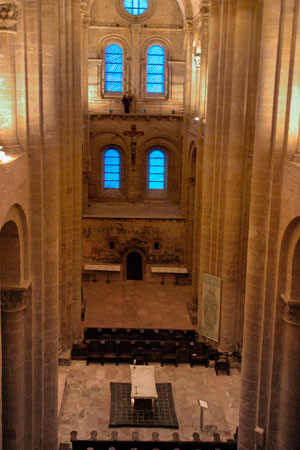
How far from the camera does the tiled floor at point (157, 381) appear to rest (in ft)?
51.6

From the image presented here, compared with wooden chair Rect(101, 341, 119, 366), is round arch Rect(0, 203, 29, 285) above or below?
above

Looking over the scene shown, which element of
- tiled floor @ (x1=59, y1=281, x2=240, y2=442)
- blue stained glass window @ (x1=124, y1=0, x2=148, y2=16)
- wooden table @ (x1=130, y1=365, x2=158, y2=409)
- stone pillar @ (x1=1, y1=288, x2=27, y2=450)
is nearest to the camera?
stone pillar @ (x1=1, y1=288, x2=27, y2=450)

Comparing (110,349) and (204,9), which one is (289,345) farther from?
(204,9)

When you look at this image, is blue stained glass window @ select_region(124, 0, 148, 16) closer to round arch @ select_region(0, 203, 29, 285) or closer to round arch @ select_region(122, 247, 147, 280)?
round arch @ select_region(122, 247, 147, 280)

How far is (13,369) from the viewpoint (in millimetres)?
12406

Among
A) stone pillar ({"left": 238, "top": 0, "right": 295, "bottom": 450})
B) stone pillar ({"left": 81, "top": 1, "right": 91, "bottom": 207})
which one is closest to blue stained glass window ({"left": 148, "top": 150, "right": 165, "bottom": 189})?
stone pillar ({"left": 81, "top": 1, "right": 91, "bottom": 207})

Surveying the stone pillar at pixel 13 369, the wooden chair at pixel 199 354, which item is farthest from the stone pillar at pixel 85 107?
the stone pillar at pixel 13 369

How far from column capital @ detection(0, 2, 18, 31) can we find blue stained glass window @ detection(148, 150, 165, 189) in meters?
18.9

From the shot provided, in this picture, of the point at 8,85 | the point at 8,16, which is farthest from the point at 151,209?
the point at 8,16

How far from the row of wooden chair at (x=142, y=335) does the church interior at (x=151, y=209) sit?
134 mm

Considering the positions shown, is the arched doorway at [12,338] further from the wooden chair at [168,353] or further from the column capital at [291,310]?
the wooden chair at [168,353]

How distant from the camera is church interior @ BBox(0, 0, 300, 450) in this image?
481 inches

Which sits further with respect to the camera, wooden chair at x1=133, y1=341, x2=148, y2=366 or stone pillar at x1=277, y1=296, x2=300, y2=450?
wooden chair at x1=133, y1=341, x2=148, y2=366

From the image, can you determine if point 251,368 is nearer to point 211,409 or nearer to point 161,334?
point 211,409
